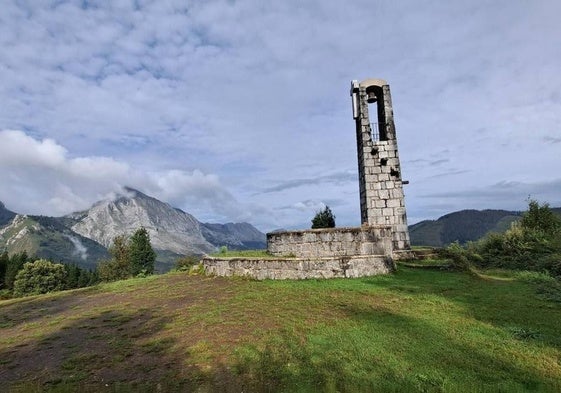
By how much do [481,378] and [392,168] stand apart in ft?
52.3

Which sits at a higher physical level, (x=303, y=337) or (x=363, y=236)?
(x=363, y=236)

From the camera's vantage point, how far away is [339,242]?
17688mm

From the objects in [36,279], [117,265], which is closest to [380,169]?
[117,265]

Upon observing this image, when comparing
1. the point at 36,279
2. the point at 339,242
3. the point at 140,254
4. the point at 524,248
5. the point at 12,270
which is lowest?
the point at 36,279

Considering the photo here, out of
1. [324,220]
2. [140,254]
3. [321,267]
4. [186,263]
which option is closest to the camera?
[321,267]

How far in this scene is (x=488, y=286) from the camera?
1298 centimetres

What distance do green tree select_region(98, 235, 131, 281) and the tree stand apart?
5306 centimetres

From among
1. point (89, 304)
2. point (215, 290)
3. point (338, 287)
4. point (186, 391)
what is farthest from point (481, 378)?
point (89, 304)

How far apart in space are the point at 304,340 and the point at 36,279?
73340 millimetres

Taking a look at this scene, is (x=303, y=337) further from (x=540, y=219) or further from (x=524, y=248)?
(x=540, y=219)

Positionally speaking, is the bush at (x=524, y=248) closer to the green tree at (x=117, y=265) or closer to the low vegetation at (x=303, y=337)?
the low vegetation at (x=303, y=337)

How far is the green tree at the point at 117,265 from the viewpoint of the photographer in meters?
70.3

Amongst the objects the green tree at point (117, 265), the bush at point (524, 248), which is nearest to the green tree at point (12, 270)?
the green tree at point (117, 265)

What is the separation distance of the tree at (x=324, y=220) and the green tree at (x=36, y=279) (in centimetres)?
5911
